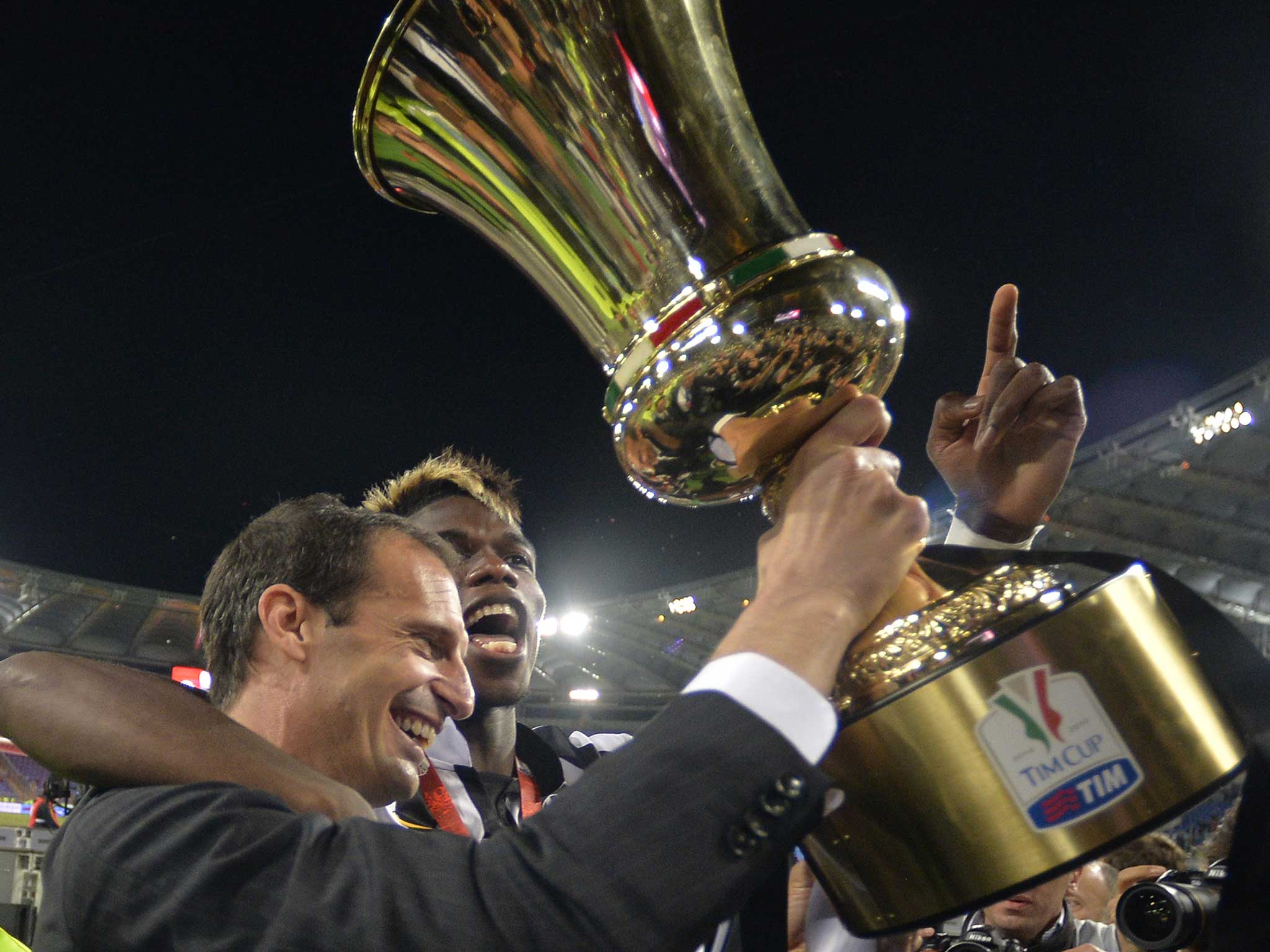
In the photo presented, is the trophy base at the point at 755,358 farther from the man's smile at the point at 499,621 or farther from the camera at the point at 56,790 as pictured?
the camera at the point at 56,790

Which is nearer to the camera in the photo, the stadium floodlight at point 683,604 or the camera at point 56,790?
the camera at point 56,790

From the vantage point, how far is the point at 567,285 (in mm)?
836

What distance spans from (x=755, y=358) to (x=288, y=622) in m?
0.81

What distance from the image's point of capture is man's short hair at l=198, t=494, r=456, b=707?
4.25 feet

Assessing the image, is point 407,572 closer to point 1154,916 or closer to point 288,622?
point 288,622

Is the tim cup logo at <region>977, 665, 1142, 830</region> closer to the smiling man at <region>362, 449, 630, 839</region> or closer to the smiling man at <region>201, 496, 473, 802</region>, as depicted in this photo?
the smiling man at <region>201, 496, 473, 802</region>

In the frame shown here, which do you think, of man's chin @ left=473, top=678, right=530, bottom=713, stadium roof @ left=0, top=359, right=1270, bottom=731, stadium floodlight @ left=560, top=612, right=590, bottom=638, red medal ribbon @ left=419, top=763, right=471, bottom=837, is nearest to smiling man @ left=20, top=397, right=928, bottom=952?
red medal ribbon @ left=419, top=763, right=471, bottom=837

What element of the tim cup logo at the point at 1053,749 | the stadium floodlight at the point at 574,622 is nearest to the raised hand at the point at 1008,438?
the tim cup logo at the point at 1053,749

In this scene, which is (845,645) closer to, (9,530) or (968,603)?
(968,603)

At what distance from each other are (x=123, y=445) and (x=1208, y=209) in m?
10.9

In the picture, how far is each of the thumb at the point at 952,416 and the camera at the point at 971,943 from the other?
114 centimetres

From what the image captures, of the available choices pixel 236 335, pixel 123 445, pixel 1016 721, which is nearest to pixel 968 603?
pixel 1016 721

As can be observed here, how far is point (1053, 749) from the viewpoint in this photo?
0.64 meters

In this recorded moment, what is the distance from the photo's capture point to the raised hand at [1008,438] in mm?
1058
